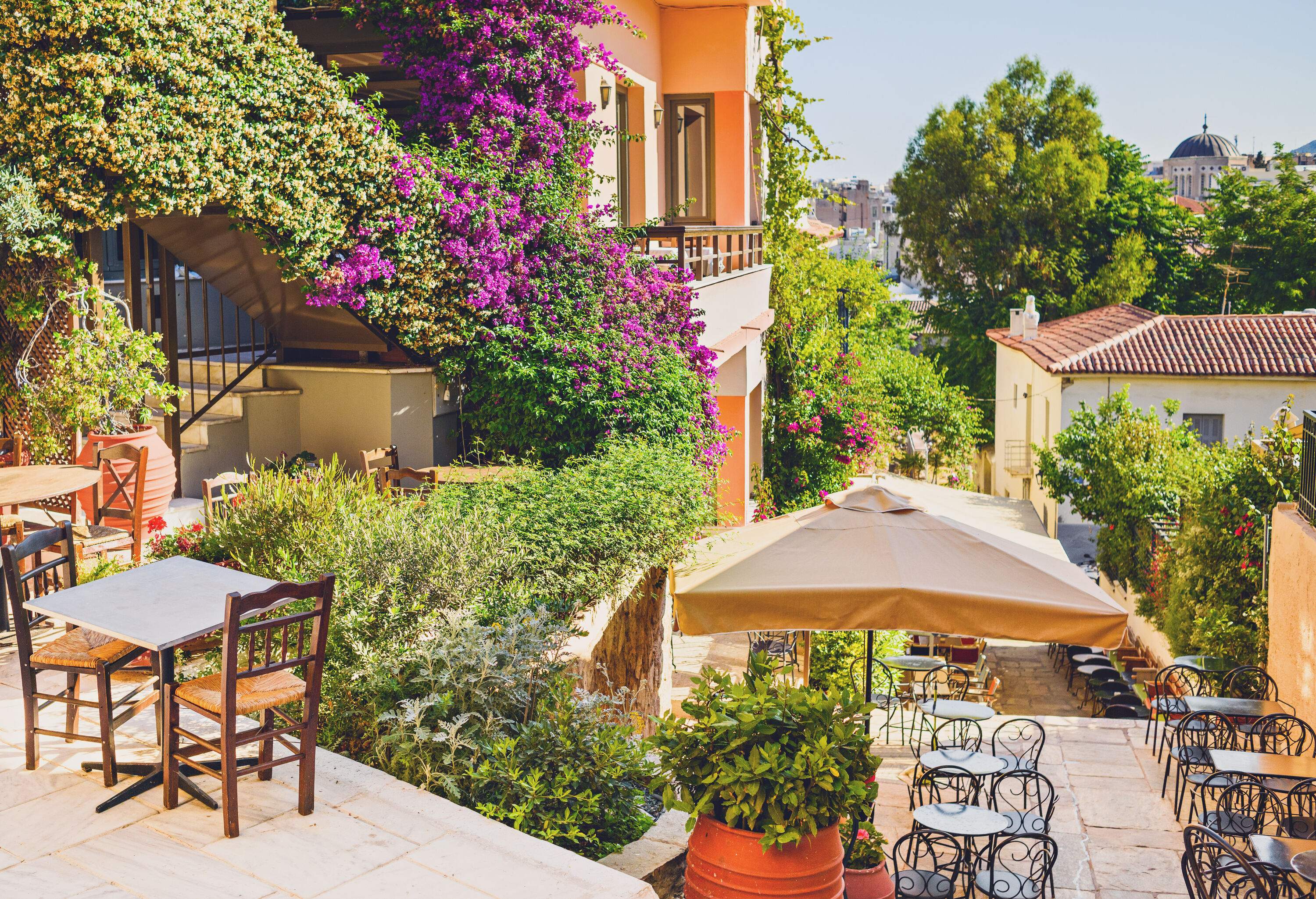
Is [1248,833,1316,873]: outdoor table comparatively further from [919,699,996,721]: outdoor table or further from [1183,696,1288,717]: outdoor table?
[1183,696,1288,717]: outdoor table

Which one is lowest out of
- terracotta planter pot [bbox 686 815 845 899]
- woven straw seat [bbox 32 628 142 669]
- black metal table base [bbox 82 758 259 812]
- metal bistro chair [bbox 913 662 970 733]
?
metal bistro chair [bbox 913 662 970 733]

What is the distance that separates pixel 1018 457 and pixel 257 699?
104 ft

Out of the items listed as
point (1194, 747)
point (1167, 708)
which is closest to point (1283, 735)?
point (1194, 747)

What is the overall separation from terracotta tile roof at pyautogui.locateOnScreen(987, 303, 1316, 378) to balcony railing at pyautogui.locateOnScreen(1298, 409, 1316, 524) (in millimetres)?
17891

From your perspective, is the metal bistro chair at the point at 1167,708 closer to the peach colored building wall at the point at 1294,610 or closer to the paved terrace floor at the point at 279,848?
the peach colored building wall at the point at 1294,610

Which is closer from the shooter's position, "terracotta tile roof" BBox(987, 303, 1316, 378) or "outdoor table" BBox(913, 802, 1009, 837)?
"outdoor table" BBox(913, 802, 1009, 837)

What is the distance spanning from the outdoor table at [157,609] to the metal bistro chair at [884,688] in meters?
5.60

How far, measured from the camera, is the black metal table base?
4.65 metres

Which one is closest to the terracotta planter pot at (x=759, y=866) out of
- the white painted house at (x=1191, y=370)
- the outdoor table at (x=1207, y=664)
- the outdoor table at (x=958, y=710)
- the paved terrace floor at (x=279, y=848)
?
the paved terrace floor at (x=279, y=848)

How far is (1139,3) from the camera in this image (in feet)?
194

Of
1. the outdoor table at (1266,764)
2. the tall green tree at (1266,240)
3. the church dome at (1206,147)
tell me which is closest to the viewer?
the outdoor table at (1266,764)

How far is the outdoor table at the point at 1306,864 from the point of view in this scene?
4887 millimetres

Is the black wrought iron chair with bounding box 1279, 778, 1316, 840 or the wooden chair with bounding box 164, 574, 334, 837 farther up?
the wooden chair with bounding box 164, 574, 334, 837

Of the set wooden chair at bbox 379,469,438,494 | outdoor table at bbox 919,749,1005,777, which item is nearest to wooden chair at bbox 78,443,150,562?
wooden chair at bbox 379,469,438,494
